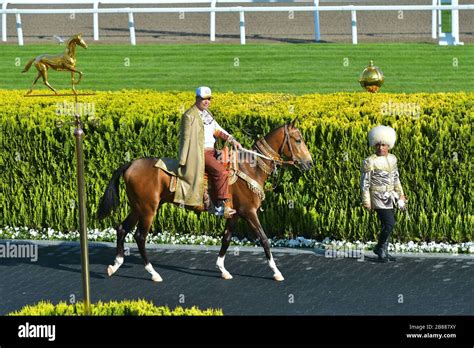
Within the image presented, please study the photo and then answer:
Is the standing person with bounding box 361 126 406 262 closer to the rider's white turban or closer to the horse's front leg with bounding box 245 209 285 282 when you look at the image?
the horse's front leg with bounding box 245 209 285 282

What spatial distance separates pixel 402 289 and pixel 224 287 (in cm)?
204

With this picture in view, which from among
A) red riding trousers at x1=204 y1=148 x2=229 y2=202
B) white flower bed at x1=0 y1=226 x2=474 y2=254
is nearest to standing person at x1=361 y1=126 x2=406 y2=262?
white flower bed at x1=0 y1=226 x2=474 y2=254

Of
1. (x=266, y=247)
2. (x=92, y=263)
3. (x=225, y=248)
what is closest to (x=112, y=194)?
(x=92, y=263)

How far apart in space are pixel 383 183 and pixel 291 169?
5.69ft

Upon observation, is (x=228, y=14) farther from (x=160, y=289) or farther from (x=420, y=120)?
(x=160, y=289)

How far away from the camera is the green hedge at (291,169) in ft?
54.0

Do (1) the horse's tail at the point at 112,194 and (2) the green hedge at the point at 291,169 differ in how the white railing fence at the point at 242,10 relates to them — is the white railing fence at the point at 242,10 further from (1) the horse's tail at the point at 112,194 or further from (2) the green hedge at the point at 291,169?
(1) the horse's tail at the point at 112,194

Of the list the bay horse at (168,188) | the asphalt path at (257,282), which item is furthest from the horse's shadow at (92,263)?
the bay horse at (168,188)

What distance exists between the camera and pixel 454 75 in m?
24.8

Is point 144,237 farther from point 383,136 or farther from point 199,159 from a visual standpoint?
point 383,136

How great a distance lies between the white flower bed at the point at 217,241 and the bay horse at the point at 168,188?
1.72m

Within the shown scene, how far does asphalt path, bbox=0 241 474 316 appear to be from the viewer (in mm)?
13914

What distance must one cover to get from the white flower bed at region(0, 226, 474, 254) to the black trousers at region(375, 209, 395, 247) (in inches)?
29.6

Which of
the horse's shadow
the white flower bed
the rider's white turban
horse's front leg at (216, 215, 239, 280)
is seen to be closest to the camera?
the rider's white turban
